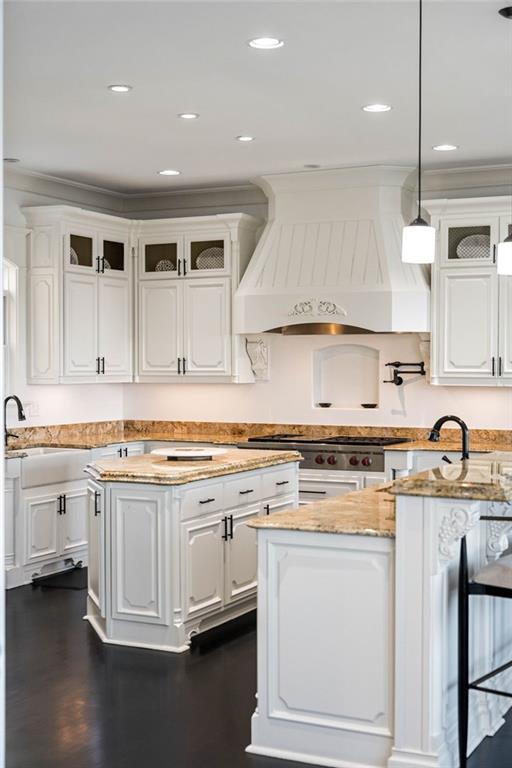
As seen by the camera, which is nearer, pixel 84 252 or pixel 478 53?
pixel 478 53

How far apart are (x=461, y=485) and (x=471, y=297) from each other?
12.5ft

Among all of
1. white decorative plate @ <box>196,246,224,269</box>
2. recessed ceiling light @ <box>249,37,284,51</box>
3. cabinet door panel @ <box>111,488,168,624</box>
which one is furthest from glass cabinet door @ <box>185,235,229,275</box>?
recessed ceiling light @ <box>249,37,284,51</box>

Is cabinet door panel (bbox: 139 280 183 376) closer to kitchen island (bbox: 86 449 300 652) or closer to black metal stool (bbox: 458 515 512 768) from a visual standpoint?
kitchen island (bbox: 86 449 300 652)

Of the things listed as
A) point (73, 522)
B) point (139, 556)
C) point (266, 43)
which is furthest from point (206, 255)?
point (266, 43)

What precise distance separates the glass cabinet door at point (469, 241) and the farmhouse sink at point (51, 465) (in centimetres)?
297

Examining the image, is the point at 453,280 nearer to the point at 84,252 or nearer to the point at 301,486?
the point at 301,486

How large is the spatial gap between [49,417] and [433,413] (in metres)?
2.96

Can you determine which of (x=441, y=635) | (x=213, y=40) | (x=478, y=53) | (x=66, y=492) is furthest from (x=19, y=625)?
(x=478, y=53)

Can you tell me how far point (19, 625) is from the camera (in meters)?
5.87

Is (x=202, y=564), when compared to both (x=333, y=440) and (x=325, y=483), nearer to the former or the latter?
(x=325, y=483)

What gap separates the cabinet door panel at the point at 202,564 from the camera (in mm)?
5316

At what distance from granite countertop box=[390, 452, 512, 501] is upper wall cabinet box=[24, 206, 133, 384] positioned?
4225mm

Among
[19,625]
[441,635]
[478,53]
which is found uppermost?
[478,53]

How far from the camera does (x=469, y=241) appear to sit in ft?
23.5
